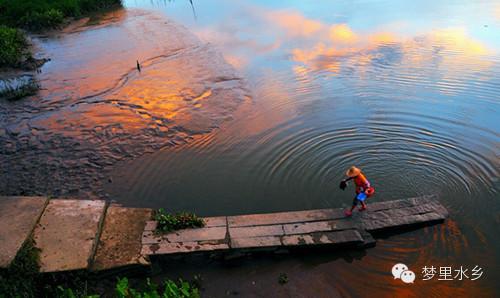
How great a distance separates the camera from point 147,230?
18.2 ft

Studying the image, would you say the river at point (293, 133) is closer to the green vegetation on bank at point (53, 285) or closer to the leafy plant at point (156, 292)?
the leafy plant at point (156, 292)

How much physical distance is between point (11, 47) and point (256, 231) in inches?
539

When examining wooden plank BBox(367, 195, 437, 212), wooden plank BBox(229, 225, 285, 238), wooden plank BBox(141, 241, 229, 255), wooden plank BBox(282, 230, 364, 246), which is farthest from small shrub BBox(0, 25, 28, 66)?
wooden plank BBox(367, 195, 437, 212)

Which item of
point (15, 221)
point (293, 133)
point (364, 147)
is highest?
point (15, 221)

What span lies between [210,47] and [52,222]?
35.3 ft

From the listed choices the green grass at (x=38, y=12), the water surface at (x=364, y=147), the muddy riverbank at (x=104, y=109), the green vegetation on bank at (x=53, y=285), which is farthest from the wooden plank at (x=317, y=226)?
the green grass at (x=38, y=12)

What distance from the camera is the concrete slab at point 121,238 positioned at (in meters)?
5.02

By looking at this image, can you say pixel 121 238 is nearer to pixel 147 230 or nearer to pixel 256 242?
pixel 147 230

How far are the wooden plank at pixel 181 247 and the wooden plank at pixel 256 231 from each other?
30 centimetres

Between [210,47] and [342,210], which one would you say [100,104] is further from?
[342,210]

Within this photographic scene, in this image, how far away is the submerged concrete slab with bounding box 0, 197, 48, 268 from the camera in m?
4.80

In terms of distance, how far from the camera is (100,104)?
10.3 meters

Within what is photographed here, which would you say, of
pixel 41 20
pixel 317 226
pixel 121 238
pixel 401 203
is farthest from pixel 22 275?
pixel 41 20

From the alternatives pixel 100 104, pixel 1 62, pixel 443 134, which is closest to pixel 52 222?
pixel 100 104
